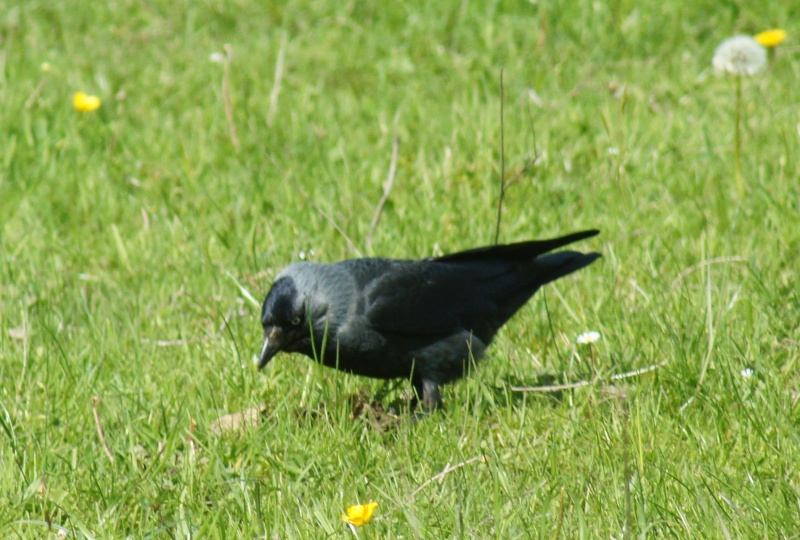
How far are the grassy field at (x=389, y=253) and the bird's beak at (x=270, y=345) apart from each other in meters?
0.12

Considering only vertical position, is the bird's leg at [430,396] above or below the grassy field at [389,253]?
below

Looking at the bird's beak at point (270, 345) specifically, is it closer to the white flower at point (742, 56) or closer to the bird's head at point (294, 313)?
the bird's head at point (294, 313)

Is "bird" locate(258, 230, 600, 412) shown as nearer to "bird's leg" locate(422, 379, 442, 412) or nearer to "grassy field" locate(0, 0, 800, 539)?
"bird's leg" locate(422, 379, 442, 412)

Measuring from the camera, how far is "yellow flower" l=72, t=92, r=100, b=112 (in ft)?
21.4

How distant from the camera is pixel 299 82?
7297 mm

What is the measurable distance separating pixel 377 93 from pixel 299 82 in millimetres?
562

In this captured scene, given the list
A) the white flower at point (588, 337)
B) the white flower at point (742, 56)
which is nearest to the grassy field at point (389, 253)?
the white flower at point (588, 337)

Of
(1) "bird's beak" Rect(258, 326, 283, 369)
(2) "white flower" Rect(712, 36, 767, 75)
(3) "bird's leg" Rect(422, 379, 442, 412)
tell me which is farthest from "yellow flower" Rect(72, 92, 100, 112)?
(2) "white flower" Rect(712, 36, 767, 75)

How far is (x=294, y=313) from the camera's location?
4164 mm

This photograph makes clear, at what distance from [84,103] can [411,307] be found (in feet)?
10.2

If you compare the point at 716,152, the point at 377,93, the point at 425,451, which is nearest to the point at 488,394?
the point at 425,451

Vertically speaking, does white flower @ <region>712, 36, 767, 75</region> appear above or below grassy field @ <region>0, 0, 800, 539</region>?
above

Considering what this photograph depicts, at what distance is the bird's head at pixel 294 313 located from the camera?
161 inches

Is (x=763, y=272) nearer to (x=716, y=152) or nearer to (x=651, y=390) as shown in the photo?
(x=651, y=390)
